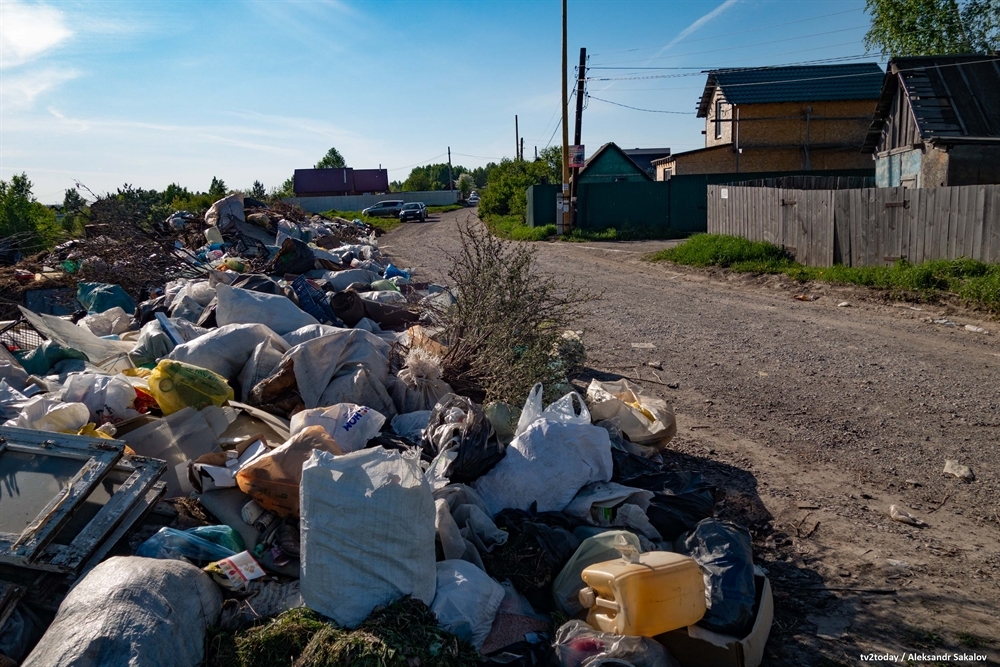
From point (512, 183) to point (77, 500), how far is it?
2921 centimetres

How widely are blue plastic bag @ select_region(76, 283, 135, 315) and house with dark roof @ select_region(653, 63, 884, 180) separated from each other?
23.7 m

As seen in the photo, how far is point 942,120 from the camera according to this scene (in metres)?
14.6

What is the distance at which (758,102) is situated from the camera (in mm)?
26031

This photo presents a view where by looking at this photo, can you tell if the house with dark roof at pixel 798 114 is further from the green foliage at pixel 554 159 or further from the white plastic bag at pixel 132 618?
the white plastic bag at pixel 132 618

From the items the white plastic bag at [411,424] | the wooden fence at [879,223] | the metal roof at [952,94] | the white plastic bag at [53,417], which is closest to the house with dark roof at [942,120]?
the metal roof at [952,94]

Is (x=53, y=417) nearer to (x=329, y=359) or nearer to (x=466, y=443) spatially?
(x=329, y=359)

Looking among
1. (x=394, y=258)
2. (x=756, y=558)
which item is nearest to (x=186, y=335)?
(x=756, y=558)

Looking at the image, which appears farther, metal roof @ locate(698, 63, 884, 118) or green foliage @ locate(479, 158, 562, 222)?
green foliage @ locate(479, 158, 562, 222)

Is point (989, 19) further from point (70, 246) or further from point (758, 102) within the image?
point (70, 246)

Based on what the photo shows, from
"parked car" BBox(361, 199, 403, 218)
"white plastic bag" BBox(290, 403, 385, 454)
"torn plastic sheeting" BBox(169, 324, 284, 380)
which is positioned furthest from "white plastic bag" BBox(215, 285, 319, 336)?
"parked car" BBox(361, 199, 403, 218)

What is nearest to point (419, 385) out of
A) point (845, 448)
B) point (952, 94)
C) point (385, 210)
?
point (845, 448)

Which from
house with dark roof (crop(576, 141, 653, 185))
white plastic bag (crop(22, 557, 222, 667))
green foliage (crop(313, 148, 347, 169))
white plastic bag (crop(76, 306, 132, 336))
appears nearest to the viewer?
white plastic bag (crop(22, 557, 222, 667))

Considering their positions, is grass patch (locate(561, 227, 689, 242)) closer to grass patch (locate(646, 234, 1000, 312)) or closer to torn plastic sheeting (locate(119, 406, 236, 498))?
grass patch (locate(646, 234, 1000, 312))

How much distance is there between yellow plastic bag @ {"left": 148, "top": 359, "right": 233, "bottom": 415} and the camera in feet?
12.5
